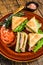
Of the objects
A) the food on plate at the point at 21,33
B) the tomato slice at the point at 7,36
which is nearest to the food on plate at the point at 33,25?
the food on plate at the point at 21,33

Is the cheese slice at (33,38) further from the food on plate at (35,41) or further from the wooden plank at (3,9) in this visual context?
the wooden plank at (3,9)

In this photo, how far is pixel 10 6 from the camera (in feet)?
5.58

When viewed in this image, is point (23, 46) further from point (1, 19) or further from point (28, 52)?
point (1, 19)

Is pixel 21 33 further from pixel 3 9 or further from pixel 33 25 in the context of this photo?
pixel 3 9

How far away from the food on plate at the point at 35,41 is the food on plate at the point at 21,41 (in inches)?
1.3

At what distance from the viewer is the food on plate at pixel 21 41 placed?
130 cm

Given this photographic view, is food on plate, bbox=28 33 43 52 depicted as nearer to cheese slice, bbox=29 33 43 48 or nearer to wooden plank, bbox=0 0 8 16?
cheese slice, bbox=29 33 43 48

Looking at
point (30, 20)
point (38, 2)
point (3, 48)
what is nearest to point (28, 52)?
point (3, 48)

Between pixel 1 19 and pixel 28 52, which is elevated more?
pixel 1 19

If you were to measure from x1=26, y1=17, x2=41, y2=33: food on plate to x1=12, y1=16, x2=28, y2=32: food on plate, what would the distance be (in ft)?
0.10

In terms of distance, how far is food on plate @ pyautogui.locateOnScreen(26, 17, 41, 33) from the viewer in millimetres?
1392

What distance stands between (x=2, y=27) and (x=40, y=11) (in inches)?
16.3

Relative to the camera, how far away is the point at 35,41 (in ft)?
4.36

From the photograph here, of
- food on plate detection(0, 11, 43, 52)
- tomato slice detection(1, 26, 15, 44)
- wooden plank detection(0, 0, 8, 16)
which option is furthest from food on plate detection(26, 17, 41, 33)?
wooden plank detection(0, 0, 8, 16)
